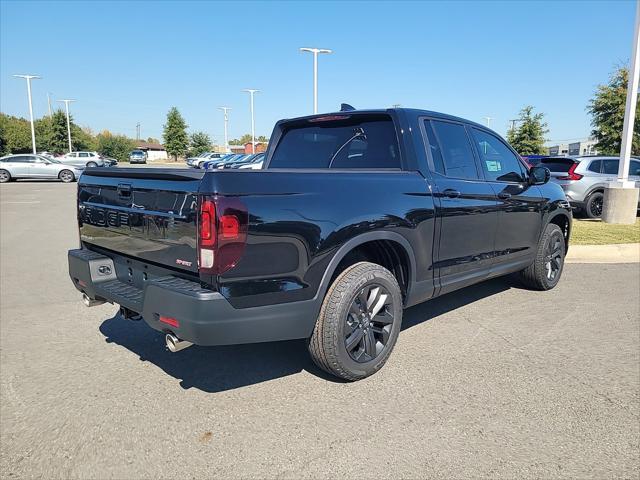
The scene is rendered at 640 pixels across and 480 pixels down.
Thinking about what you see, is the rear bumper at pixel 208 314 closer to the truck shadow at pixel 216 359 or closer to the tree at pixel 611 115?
the truck shadow at pixel 216 359

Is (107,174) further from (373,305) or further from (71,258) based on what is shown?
(373,305)

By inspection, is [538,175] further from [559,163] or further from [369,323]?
[559,163]

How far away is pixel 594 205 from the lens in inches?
459

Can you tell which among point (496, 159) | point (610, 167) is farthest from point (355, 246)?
point (610, 167)

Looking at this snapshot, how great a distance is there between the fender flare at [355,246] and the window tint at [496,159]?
1474 millimetres

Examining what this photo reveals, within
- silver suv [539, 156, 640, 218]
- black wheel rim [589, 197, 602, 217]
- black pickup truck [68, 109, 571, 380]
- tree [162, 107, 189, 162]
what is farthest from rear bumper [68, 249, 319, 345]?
tree [162, 107, 189, 162]

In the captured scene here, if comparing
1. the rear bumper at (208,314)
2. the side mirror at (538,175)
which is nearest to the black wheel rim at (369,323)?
the rear bumper at (208,314)

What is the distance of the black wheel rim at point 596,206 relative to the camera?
11.6m

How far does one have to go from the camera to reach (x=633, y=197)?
1044cm

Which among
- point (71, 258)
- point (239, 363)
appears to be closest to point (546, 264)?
point (239, 363)

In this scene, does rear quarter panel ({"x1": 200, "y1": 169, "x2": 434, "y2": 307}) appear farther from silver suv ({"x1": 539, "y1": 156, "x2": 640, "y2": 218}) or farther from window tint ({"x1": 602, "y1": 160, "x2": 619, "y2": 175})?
window tint ({"x1": 602, "y1": 160, "x2": 619, "y2": 175})

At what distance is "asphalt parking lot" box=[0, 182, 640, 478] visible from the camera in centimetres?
245

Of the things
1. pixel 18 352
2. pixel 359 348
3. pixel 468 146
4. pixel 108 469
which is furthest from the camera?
pixel 468 146

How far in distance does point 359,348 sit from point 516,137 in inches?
1863
